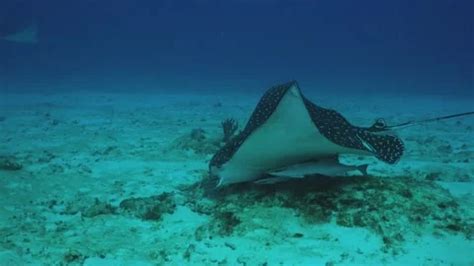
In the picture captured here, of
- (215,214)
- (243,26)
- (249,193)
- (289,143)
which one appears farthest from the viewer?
(243,26)

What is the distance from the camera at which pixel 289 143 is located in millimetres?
3842

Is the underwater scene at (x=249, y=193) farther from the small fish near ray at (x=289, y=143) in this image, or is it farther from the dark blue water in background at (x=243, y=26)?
the dark blue water in background at (x=243, y=26)

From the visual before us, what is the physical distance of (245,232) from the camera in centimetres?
390

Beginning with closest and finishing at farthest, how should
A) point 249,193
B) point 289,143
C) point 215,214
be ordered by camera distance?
1. point 289,143
2. point 215,214
3. point 249,193

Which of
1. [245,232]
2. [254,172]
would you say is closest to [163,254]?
[245,232]

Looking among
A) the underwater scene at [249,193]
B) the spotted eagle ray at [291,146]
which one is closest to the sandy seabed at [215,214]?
the underwater scene at [249,193]

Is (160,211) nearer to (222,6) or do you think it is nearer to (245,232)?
(245,232)

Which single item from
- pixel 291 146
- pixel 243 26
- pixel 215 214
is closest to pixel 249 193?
pixel 215 214

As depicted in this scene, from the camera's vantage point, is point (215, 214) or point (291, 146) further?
point (215, 214)

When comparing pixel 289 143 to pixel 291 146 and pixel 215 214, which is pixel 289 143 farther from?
pixel 215 214

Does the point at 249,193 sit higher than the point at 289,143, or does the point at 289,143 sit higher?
the point at 289,143

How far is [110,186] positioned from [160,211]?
4.35 ft

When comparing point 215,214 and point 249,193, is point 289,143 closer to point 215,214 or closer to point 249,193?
point 249,193

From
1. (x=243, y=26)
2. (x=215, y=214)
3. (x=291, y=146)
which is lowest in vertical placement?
(x=215, y=214)
